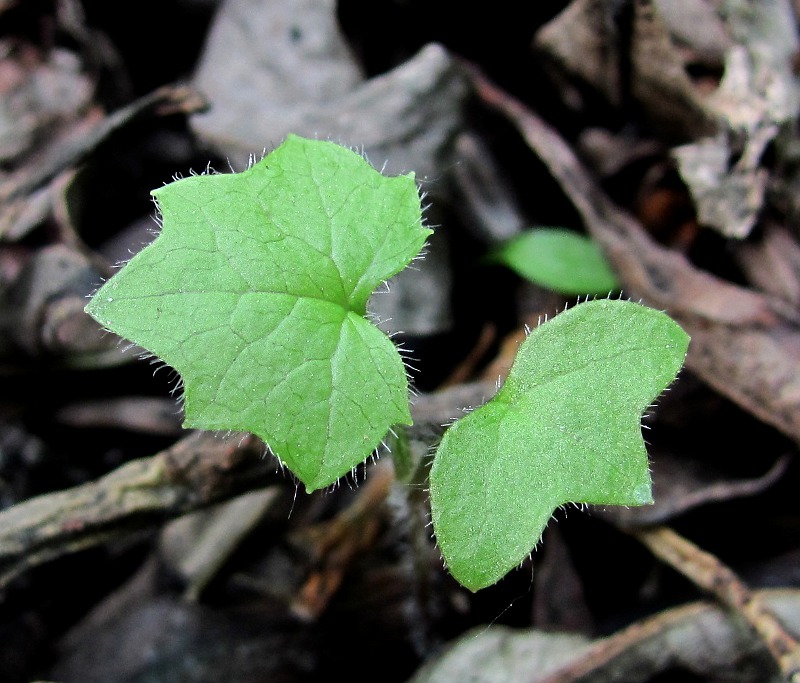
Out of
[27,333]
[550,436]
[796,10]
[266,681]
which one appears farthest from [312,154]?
[796,10]

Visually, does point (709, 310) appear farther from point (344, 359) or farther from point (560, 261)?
point (344, 359)

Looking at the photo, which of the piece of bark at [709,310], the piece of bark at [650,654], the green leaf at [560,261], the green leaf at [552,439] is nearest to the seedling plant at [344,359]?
the green leaf at [552,439]

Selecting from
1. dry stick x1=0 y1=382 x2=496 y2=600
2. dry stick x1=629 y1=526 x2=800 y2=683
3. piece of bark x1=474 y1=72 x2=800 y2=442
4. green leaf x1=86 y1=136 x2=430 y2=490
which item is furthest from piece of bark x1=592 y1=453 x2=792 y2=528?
green leaf x1=86 y1=136 x2=430 y2=490

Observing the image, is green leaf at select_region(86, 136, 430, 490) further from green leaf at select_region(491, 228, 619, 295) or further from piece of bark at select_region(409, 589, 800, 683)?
green leaf at select_region(491, 228, 619, 295)

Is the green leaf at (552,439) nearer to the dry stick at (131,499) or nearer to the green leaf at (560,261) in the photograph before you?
the dry stick at (131,499)

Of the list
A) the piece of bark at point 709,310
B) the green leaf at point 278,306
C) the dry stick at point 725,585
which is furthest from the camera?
the piece of bark at point 709,310

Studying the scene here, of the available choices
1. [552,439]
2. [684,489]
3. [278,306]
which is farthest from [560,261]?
[278,306]

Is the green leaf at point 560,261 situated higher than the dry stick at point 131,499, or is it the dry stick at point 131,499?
the dry stick at point 131,499
